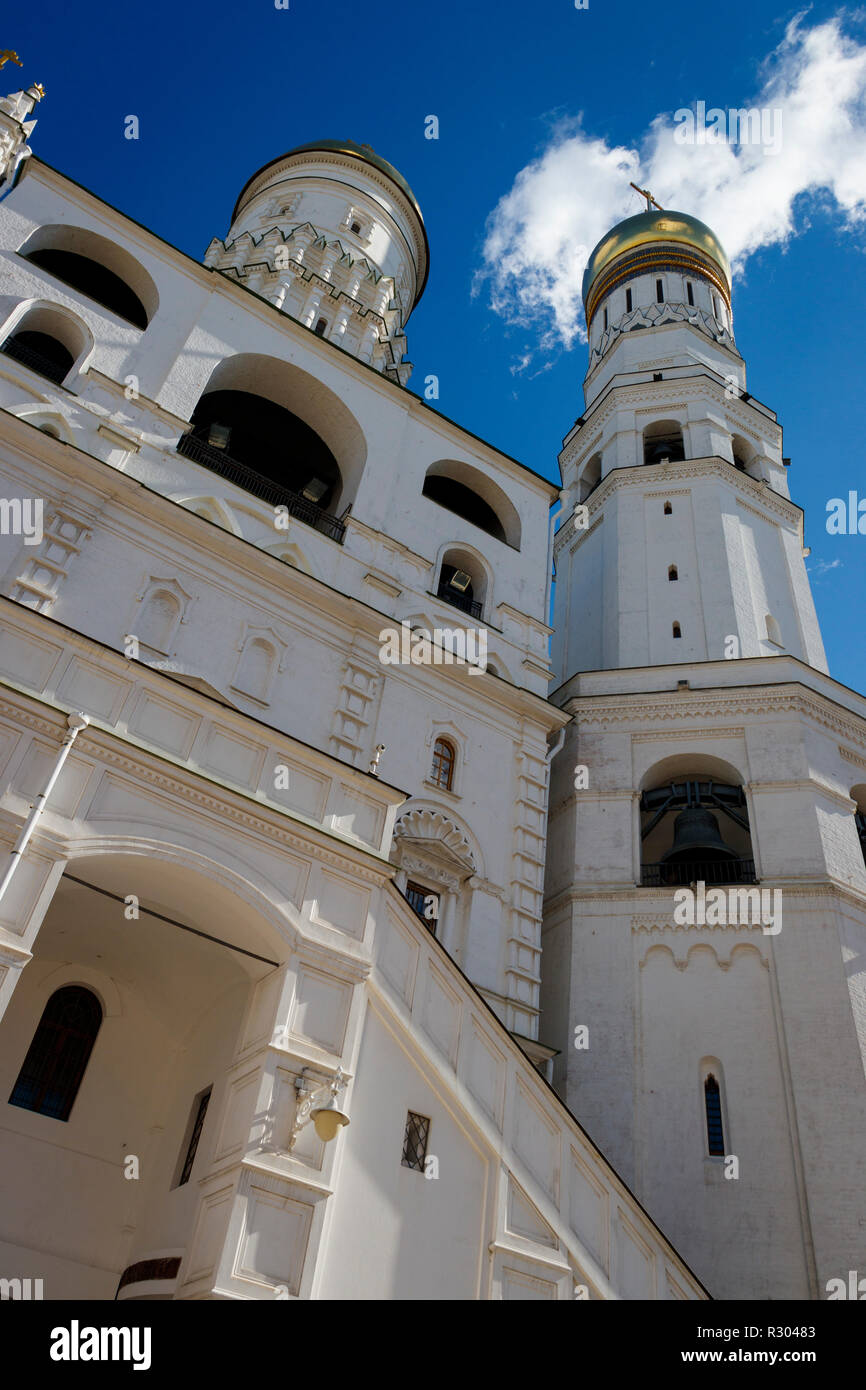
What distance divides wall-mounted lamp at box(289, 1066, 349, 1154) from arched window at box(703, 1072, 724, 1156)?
30.2 ft

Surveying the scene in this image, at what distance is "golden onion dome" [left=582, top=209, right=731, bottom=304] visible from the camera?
39.7m

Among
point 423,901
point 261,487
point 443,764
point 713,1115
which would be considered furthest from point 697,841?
point 261,487

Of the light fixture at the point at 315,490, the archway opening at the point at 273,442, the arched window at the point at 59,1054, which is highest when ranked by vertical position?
the archway opening at the point at 273,442

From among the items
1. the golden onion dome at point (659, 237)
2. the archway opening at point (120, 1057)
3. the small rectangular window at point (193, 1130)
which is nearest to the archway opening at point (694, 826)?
the archway opening at point (120, 1057)

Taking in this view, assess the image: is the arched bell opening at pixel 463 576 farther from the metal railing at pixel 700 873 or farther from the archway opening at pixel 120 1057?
the archway opening at pixel 120 1057

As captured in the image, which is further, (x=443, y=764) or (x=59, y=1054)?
(x=443, y=764)

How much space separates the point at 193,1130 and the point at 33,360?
1397cm

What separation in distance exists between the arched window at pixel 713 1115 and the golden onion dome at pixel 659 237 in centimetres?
3172

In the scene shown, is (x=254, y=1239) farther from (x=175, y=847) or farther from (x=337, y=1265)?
(x=175, y=847)

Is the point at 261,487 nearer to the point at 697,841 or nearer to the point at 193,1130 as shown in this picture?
the point at 697,841

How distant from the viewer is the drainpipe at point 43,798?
9617mm

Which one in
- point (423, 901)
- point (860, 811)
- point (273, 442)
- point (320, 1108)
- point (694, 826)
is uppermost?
point (273, 442)

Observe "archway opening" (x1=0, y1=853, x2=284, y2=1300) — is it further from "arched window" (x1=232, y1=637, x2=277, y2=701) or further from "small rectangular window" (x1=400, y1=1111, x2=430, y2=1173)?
"arched window" (x1=232, y1=637, x2=277, y2=701)

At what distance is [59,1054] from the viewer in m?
13.6
